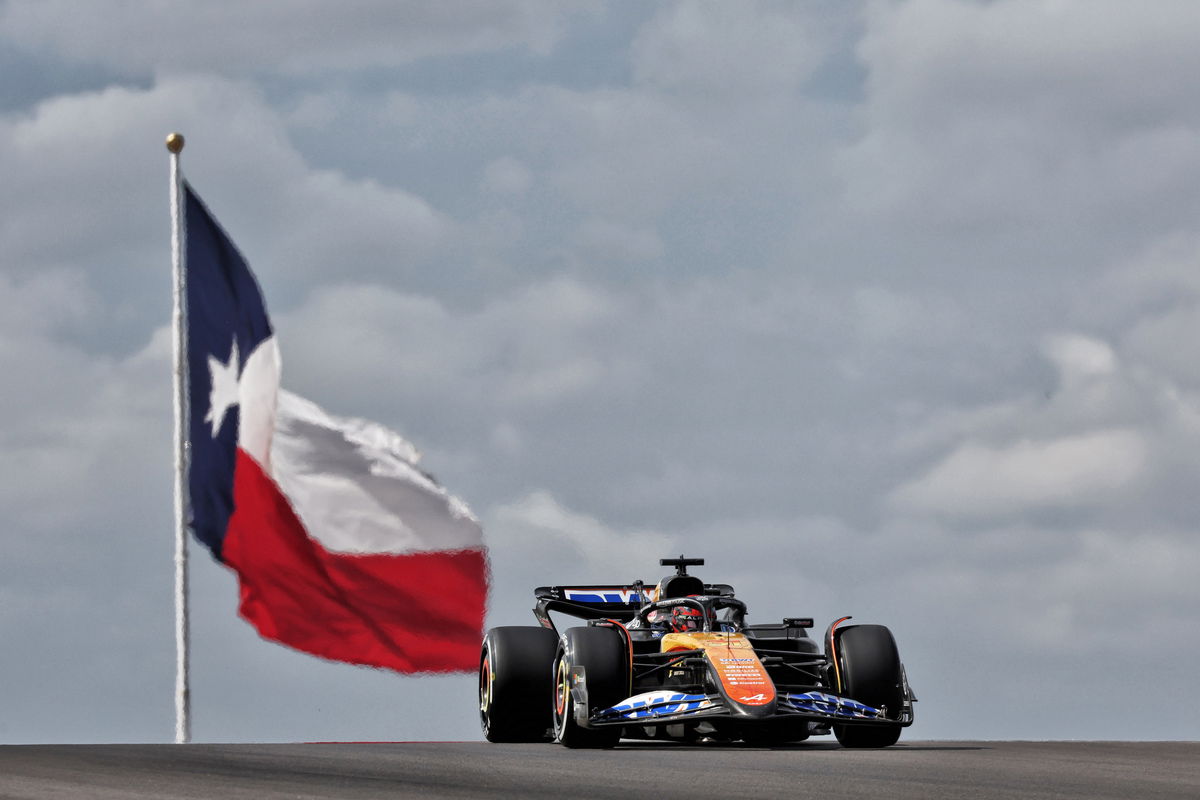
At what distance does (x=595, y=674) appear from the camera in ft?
59.3

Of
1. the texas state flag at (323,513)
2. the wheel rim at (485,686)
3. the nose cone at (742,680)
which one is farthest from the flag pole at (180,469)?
the nose cone at (742,680)

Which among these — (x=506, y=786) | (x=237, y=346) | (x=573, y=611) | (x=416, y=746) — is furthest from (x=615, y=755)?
(x=237, y=346)

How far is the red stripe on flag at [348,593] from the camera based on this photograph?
76.8 ft

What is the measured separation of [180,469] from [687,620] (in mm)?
7083

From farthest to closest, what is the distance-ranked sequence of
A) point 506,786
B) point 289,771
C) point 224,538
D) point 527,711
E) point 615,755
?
point 224,538
point 527,711
point 615,755
point 289,771
point 506,786

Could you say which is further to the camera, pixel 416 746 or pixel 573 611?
pixel 573 611

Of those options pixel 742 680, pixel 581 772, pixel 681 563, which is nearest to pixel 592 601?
pixel 681 563

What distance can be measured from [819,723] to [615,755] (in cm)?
305

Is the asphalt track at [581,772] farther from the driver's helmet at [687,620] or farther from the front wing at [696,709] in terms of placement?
the driver's helmet at [687,620]

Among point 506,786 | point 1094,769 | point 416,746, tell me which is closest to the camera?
point 506,786

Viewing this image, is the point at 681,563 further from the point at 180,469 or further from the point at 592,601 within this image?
the point at 180,469

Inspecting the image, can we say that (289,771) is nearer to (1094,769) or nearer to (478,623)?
(1094,769)

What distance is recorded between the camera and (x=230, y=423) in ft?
78.3

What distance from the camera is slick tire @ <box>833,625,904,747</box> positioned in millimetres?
18734
